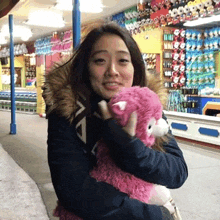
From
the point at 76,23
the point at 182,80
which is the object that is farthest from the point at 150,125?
the point at 182,80

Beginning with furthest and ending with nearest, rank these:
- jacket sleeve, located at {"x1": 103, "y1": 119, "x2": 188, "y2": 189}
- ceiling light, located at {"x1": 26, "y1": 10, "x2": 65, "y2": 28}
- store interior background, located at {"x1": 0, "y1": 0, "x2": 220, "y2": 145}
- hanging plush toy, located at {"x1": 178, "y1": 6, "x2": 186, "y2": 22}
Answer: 1. ceiling light, located at {"x1": 26, "y1": 10, "x2": 65, "y2": 28}
2. hanging plush toy, located at {"x1": 178, "y1": 6, "x2": 186, "y2": 22}
3. store interior background, located at {"x1": 0, "y1": 0, "x2": 220, "y2": 145}
4. jacket sleeve, located at {"x1": 103, "y1": 119, "x2": 188, "y2": 189}

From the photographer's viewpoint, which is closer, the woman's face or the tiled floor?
the woman's face

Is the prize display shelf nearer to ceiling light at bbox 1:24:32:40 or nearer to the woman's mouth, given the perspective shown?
ceiling light at bbox 1:24:32:40

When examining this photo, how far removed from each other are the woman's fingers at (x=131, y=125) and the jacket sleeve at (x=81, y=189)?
191mm

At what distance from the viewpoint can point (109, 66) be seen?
3.45 feet

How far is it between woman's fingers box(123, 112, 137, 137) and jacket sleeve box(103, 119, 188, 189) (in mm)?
17

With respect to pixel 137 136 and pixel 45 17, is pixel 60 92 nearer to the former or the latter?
pixel 137 136

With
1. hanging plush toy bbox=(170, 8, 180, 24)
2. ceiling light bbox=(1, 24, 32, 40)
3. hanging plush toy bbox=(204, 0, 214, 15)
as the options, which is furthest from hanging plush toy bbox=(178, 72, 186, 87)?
ceiling light bbox=(1, 24, 32, 40)

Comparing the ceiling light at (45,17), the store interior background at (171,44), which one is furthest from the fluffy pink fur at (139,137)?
the ceiling light at (45,17)

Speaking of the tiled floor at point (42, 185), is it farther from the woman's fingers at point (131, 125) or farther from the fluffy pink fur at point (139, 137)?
the woman's fingers at point (131, 125)

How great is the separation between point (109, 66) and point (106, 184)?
396 mm

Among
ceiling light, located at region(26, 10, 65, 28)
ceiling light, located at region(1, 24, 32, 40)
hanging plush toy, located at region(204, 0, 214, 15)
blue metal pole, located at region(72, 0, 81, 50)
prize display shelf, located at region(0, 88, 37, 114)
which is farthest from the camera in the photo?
prize display shelf, located at region(0, 88, 37, 114)

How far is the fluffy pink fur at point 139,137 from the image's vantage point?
3.05ft

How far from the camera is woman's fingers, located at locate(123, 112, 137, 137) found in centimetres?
90
